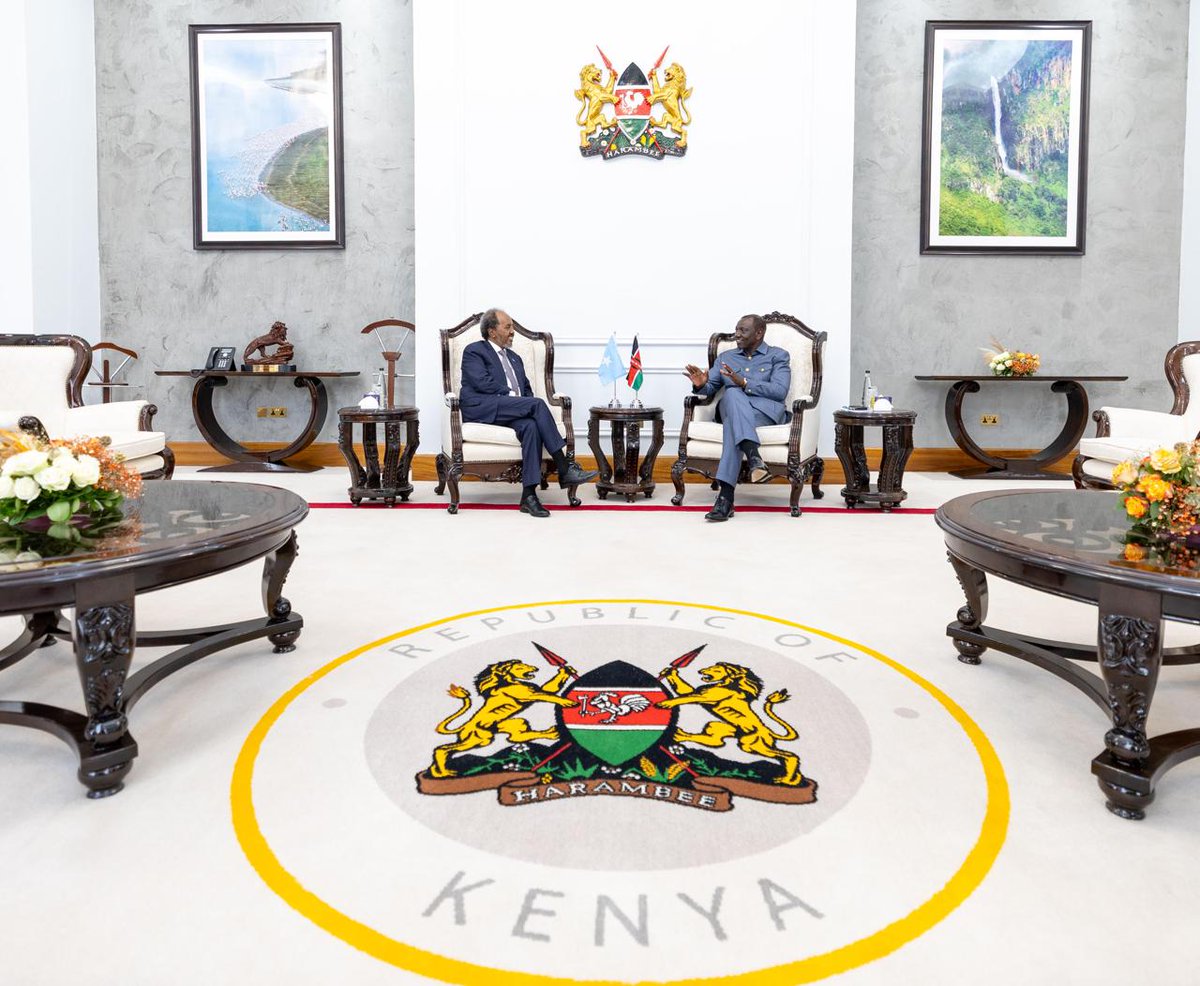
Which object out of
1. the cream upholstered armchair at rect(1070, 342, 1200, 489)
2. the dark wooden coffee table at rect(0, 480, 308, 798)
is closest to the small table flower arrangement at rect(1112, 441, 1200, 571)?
the dark wooden coffee table at rect(0, 480, 308, 798)

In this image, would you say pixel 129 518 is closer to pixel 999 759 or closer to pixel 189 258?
pixel 999 759

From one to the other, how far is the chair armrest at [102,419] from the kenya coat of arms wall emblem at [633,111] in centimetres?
358

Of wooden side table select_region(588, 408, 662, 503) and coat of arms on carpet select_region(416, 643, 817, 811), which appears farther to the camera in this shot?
wooden side table select_region(588, 408, 662, 503)

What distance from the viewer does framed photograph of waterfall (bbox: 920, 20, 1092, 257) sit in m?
6.53

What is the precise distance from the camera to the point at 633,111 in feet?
19.9

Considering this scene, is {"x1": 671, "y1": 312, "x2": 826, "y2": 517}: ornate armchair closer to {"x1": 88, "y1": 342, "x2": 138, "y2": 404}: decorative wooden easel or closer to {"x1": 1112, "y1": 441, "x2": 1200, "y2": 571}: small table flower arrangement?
{"x1": 1112, "y1": 441, "x2": 1200, "y2": 571}: small table flower arrangement

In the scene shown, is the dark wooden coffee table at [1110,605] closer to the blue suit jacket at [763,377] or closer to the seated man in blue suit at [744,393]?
the seated man in blue suit at [744,393]

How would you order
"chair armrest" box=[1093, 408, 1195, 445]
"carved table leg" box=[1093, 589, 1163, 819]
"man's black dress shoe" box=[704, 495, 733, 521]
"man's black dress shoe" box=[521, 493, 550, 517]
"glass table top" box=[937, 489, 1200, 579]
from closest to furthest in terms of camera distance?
"carved table leg" box=[1093, 589, 1163, 819] < "glass table top" box=[937, 489, 1200, 579] < "chair armrest" box=[1093, 408, 1195, 445] < "man's black dress shoe" box=[704, 495, 733, 521] < "man's black dress shoe" box=[521, 493, 550, 517]

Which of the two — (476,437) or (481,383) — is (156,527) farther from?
(481,383)

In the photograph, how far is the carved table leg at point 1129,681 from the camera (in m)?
1.61

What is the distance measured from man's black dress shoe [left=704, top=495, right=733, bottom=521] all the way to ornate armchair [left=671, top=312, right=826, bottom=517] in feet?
1.01

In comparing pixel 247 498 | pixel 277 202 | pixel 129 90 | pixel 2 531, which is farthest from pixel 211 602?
pixel 129 90

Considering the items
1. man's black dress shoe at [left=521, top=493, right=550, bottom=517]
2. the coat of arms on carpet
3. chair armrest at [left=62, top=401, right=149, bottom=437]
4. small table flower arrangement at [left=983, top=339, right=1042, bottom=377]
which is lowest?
the coat of arms on carpet

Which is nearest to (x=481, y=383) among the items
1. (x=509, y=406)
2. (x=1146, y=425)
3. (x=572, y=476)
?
(x=509, y=406)
